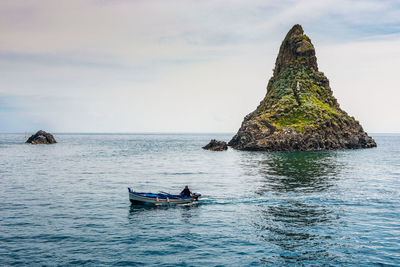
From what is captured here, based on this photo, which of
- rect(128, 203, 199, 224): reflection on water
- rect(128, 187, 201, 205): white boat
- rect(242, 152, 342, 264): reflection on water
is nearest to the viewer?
rect(242, 152, 342, 264): reflection on water

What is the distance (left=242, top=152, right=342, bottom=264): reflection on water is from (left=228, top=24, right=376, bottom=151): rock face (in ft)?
214

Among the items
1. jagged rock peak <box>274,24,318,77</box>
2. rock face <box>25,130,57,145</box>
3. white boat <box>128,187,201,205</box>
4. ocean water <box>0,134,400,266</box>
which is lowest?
ocean water <box>0,134,400,266</box>

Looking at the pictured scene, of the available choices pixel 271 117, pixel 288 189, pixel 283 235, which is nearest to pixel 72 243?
pixel 283 235

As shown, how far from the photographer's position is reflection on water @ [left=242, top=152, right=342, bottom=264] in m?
25.4

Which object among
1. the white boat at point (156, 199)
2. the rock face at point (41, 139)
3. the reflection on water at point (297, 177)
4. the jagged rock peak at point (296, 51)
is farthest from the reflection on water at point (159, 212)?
the rock face at point (41, 139)

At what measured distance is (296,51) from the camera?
175 meters

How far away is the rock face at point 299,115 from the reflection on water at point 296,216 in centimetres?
6533

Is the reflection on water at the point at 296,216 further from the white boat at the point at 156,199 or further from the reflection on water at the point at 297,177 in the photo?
the white boat at the point at 156,199

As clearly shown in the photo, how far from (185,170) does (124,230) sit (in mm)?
45323

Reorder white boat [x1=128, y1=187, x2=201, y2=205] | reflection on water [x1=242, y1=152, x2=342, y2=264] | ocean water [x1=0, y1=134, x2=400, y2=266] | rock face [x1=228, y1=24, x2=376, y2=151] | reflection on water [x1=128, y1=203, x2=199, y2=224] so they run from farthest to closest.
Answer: rock face [x1=228, y1=24, x2=376, y2=151] → white boat [x1=128, y1=187, x2=201, y2=205] → reflection on water [x1=128, y1=203, x2=199, y2=224] → reflection on water [x1=242, y1=152, x2=342, y2=264] → ocean water [x1=0, y1=134, x2=400, y2=266]

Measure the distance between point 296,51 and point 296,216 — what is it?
157907 millimetres

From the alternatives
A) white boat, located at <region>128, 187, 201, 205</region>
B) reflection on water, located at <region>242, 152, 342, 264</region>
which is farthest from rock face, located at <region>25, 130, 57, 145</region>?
white boat, located at <region>128, 187, 201, 205</region>

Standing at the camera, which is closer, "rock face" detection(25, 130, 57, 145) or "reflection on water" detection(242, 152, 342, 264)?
"reflection on water" detection(242, 152, 342, 264)

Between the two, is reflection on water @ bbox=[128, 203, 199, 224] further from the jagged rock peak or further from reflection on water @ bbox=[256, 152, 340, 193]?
the jagged rock peak
